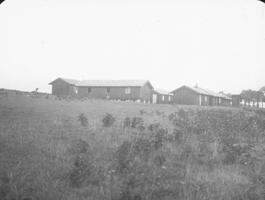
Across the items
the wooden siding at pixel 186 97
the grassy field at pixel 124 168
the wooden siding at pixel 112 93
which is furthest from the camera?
the wooden siding at pixel 186 97

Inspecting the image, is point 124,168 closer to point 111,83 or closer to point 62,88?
point 111,83

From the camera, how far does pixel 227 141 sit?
24.3ft

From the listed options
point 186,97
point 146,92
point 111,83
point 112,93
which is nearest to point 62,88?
point 111,83

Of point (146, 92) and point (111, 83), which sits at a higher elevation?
point (111, 83)

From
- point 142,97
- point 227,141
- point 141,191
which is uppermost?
point 142,97

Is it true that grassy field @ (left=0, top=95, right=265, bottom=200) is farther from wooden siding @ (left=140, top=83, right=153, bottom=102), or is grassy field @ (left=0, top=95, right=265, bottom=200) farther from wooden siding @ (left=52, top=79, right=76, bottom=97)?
wooden siding @ (left=52, top=79, right=76, bottom=97)

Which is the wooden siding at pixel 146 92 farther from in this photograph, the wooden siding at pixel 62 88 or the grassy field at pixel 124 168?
the grassy field at pixel 124 168

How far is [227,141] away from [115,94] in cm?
3553

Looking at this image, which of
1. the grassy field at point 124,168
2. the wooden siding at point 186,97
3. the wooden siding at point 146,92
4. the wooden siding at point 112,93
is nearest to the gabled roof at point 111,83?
the wooden siding at point 112,93

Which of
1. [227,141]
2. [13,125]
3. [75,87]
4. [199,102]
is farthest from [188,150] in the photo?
[75,87]

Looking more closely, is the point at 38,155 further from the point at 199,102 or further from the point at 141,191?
the point at 199,102

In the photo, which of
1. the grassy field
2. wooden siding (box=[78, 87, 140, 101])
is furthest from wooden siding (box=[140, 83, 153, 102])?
the grassy field

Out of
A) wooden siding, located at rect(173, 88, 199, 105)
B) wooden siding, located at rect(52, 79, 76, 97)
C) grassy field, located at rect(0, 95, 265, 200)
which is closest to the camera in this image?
grassy field, located at rect(0, 95, 265, 200)

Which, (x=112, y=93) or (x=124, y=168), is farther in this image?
(x=112, y=93)
